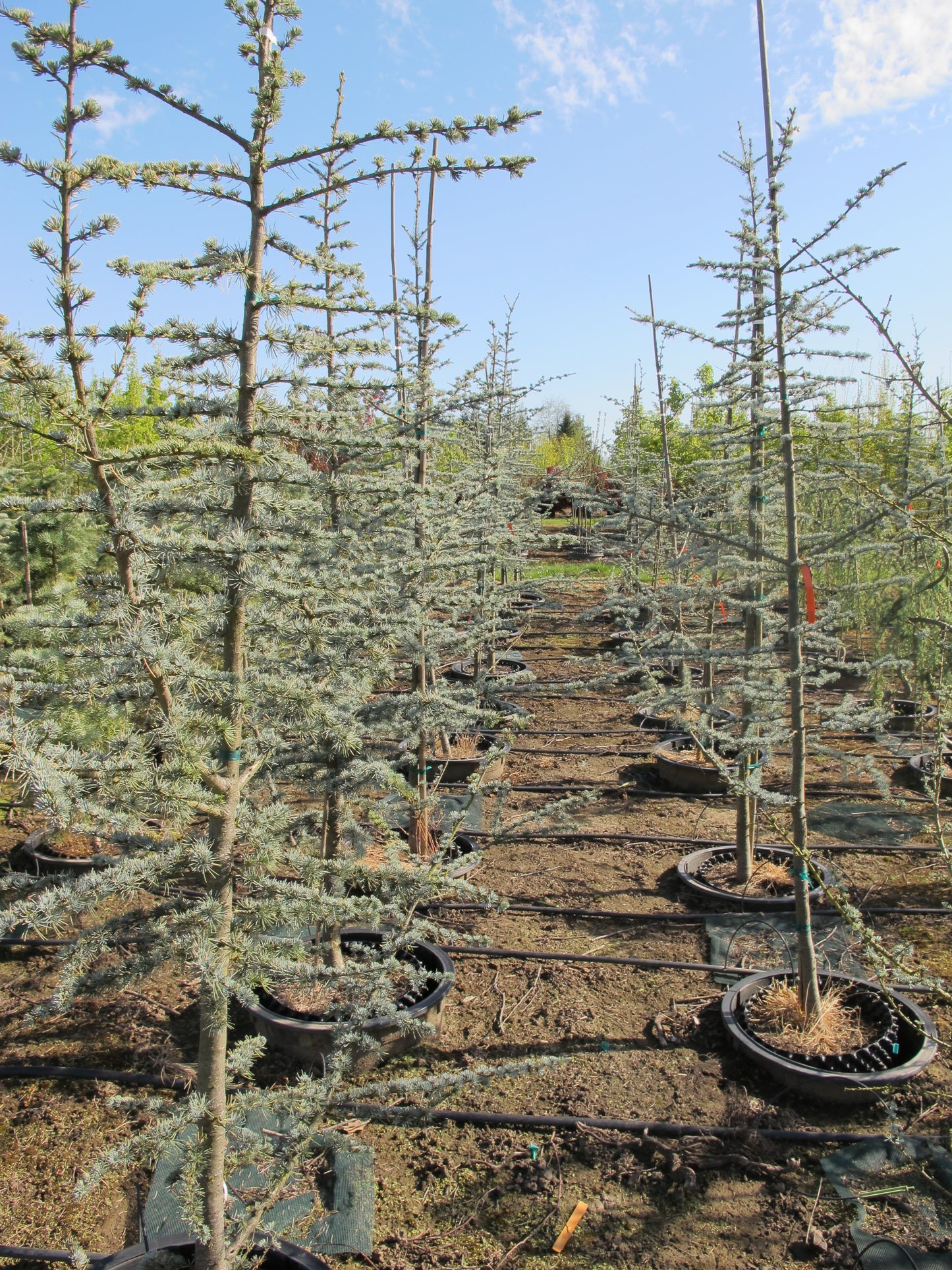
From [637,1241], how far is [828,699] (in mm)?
7259

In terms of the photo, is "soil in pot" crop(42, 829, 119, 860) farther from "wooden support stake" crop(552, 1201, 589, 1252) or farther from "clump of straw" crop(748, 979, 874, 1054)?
"clump of straw" crop(748, 979, 874, 1054)

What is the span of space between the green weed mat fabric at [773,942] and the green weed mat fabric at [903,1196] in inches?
42.5

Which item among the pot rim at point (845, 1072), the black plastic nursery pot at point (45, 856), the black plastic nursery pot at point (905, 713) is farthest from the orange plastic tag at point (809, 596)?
the black plastic nursery pot at point (905, 713)

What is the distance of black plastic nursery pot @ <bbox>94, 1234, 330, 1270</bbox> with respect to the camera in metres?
2.29

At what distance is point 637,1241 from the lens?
2.68m

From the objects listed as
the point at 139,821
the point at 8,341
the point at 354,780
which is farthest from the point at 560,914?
the point at 8,341

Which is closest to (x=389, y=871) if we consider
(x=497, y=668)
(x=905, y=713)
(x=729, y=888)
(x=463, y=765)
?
(x=729, y=888)

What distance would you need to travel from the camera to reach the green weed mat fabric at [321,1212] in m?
2.64

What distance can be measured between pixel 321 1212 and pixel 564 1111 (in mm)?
1031

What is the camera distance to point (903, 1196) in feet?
9.05

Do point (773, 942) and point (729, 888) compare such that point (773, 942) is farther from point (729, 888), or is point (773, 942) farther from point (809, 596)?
point (809, 596)

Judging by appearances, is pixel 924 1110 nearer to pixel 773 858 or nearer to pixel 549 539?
pixel 773 858

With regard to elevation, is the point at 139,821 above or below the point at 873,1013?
above

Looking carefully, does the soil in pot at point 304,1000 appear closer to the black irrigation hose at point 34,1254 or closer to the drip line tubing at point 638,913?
the drip line tubing at point 638,913
